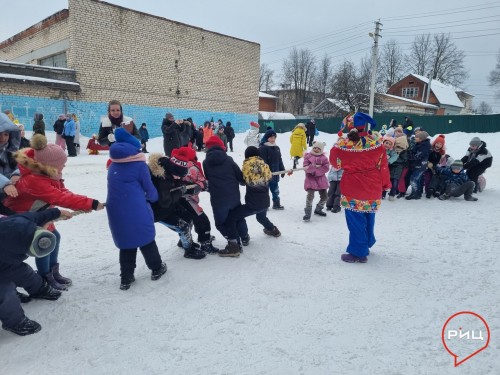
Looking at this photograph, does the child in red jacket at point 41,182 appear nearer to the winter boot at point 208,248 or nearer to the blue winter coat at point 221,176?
the blue winter coat at point 221,176

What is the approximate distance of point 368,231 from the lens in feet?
14.2

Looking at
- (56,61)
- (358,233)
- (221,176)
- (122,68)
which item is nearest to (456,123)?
(122,68)

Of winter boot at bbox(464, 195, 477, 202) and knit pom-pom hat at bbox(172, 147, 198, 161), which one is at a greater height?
knit pom-pom hat at bbox(172, 147, 198, 161)

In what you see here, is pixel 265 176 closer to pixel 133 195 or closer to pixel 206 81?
pixel 133 195

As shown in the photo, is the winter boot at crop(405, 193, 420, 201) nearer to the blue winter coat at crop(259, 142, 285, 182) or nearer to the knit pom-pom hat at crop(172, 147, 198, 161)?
the blue winter coat at crop(259, 142, 285, 182)

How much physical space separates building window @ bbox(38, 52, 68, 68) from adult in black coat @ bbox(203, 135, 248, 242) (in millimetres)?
18951

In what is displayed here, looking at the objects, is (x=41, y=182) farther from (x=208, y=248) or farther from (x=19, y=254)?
(x=208, y=248)

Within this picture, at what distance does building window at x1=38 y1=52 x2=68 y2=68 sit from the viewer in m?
19.6

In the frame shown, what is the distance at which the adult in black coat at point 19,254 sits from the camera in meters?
2.52

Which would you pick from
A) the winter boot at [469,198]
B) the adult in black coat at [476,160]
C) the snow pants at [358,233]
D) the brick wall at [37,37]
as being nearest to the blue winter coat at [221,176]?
the snow pants at [358,233]

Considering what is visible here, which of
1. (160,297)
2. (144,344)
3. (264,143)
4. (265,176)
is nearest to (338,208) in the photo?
(264,143)

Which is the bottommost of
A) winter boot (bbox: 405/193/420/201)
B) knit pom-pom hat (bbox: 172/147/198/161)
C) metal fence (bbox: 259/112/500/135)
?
winter boot (bbox: 405/193/420/201)

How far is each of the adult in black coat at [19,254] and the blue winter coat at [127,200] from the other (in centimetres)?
53

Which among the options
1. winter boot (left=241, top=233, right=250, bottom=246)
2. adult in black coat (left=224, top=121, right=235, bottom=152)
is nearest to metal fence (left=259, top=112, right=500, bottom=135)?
adult in black coat (left=224, top=121, right=235, bottom=152)
